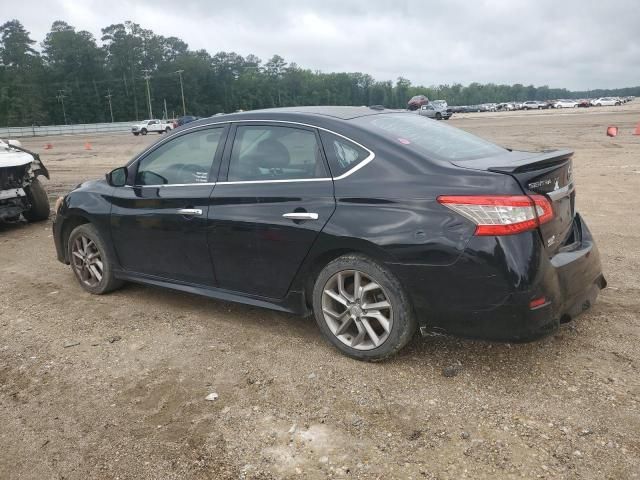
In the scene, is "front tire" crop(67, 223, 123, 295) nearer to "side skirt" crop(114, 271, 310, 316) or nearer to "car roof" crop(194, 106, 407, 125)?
"side skirt" crop(114, 271, 310, 316)

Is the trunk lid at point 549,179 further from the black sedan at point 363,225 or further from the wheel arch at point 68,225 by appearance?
the wheel arch at point 68,225

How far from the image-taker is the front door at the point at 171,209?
4.23 m

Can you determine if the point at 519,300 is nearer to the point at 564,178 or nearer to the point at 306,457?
the point at 564,178

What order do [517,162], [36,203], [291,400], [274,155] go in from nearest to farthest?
[291,400] → [517,162] → [274,155] → [36,203]

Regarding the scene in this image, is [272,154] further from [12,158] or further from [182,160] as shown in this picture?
[12,158]

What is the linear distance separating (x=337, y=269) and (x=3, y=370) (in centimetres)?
241

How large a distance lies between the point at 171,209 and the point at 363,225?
176 centimetres

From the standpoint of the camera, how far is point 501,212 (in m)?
3.03

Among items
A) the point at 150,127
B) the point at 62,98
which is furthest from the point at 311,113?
the point at 62,98

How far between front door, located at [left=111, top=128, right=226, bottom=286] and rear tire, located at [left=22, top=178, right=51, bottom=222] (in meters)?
4.33

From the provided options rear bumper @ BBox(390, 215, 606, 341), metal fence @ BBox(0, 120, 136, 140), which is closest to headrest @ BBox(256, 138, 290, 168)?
rear bumper @ BBox(390, 215, 606, 341)

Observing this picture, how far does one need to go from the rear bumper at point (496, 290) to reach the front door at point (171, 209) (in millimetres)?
1693

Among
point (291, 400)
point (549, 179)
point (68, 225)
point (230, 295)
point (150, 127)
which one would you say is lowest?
point (291, 400)

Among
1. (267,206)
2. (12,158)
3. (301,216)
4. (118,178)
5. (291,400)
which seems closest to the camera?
(291,400)
